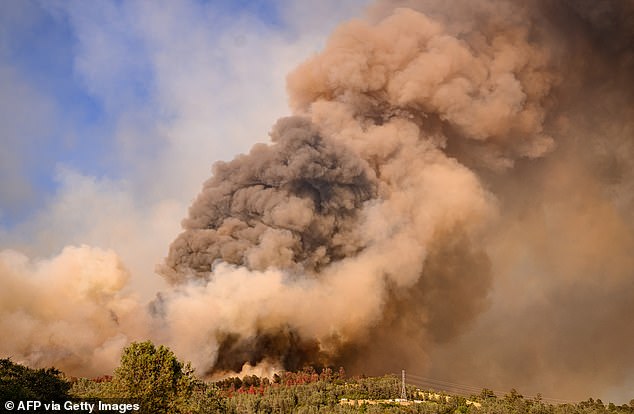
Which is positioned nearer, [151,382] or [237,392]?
[151,382]

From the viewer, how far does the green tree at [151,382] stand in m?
31.3

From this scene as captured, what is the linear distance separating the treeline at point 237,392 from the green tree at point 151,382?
0.05 meters

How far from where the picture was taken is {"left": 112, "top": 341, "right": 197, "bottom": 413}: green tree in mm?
31266

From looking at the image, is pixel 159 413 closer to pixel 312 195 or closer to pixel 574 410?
pixel 312 195

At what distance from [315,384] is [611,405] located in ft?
148

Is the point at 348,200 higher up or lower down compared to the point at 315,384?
higher up

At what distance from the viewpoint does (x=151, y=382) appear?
1246 inches

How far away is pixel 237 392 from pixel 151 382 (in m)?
17.8

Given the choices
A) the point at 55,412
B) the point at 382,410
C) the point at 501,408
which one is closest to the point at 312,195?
the point at 382,410

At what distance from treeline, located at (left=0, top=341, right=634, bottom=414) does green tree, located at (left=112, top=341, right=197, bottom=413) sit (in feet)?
0.17

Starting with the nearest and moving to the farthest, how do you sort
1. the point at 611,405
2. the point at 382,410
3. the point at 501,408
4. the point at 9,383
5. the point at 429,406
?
the point at 9,383
the point at 382,410
the point at 429,406
the point at 501,408
the point at 611,405

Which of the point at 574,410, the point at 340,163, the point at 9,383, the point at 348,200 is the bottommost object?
the point at 574,410

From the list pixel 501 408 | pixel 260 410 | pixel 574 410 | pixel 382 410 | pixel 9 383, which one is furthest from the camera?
pixel 574 410

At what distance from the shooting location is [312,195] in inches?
2276
